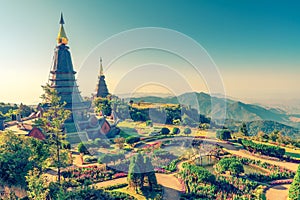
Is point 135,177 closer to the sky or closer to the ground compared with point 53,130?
closer to the ground

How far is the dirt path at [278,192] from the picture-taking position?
15.1 metres

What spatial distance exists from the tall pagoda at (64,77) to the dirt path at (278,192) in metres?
25.4

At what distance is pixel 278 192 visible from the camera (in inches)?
623

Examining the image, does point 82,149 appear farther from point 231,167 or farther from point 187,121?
point 187,121

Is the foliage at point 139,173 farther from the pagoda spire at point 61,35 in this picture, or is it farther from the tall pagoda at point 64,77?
the pagoda spire at point 61,35

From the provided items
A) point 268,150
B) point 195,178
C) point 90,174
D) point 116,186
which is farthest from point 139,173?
point 268,150

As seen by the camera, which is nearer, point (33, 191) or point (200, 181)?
point (33, 191)

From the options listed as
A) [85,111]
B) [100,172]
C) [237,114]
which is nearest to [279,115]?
[237,114]

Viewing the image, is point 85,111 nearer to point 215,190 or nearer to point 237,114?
point 215,190

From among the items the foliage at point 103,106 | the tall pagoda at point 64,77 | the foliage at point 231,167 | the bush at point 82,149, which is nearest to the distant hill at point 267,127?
the foliage at point 103,106

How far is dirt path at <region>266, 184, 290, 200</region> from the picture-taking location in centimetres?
1507

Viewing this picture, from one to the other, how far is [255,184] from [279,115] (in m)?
122

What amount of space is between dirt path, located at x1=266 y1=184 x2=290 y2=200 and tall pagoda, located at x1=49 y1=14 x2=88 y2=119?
25.4 meters

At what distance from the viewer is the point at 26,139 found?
16359 millimetres
